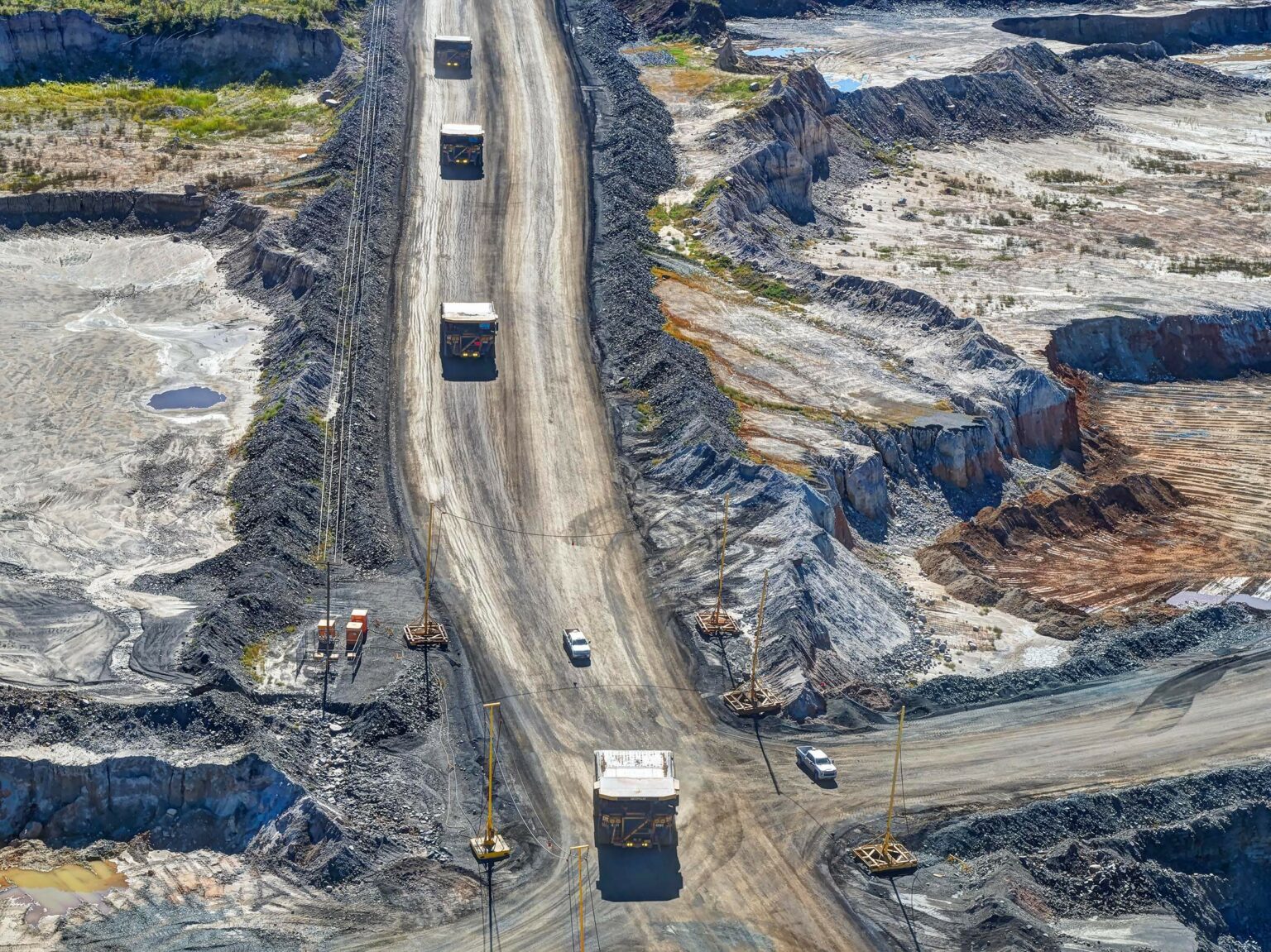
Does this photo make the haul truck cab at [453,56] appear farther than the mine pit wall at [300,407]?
Yes

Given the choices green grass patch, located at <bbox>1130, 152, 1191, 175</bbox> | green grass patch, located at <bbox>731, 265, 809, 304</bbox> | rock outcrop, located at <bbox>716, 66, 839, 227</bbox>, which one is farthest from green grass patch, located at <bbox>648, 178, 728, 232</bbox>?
green grass patch, located at <bbox>1130, 152, 1191, 175</bbox>

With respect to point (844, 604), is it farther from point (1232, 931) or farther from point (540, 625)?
point (1232, 931)

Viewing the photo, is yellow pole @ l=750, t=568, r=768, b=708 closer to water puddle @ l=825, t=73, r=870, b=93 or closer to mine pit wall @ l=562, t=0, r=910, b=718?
mine pit wall @ l=562, t=0, r=910, b=718

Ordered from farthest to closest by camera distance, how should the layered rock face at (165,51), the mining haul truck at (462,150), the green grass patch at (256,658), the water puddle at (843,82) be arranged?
the water puddle at (843,82)
the layered rock face at (165,51)
the mining haul truck at (462,150)
the green grass patch at (256,658)

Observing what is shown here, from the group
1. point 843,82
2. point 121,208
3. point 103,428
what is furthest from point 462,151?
point 843,82

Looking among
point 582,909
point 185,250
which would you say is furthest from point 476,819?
point 185,250

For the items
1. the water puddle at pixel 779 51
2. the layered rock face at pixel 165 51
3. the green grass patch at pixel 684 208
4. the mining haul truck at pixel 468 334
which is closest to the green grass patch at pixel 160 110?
the layered rock face at pixel 165 51

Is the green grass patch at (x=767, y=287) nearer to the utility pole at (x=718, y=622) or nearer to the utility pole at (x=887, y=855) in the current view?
the utility pole at (x=718, y=622)

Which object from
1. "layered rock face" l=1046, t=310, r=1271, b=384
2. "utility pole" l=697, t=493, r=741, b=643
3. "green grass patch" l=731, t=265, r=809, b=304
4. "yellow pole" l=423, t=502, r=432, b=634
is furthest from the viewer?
"layered rock face" l=1046, t=310, r=1271, b=384
